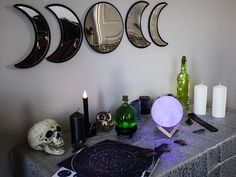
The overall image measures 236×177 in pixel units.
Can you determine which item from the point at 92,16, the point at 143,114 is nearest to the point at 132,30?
the point at 92,16

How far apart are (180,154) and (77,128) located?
47 cm

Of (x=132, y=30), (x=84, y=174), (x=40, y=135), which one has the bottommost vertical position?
(x=84, y=174)

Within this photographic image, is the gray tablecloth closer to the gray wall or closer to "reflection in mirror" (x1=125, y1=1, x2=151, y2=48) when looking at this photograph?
the gray wall

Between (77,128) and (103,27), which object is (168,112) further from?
(103,27)

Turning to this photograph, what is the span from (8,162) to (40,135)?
29 cm

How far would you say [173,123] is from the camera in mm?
1303

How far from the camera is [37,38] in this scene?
1.18 meters

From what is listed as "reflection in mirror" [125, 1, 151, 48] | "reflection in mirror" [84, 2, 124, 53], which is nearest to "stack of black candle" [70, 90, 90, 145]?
"reflection in mirror" [84, 2, 124, 53]

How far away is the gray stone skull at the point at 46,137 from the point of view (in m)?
1.05

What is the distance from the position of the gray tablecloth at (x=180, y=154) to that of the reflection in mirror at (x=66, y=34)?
1.32 feet

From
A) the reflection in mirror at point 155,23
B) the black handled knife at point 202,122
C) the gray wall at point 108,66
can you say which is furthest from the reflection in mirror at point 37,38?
the black handled knife at point 202,122

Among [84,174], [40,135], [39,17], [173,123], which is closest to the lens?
[84,174]

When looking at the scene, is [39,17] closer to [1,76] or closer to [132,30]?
[1,76]

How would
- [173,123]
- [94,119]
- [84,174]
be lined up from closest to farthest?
[84,174] → [173,123] → [94,119]
